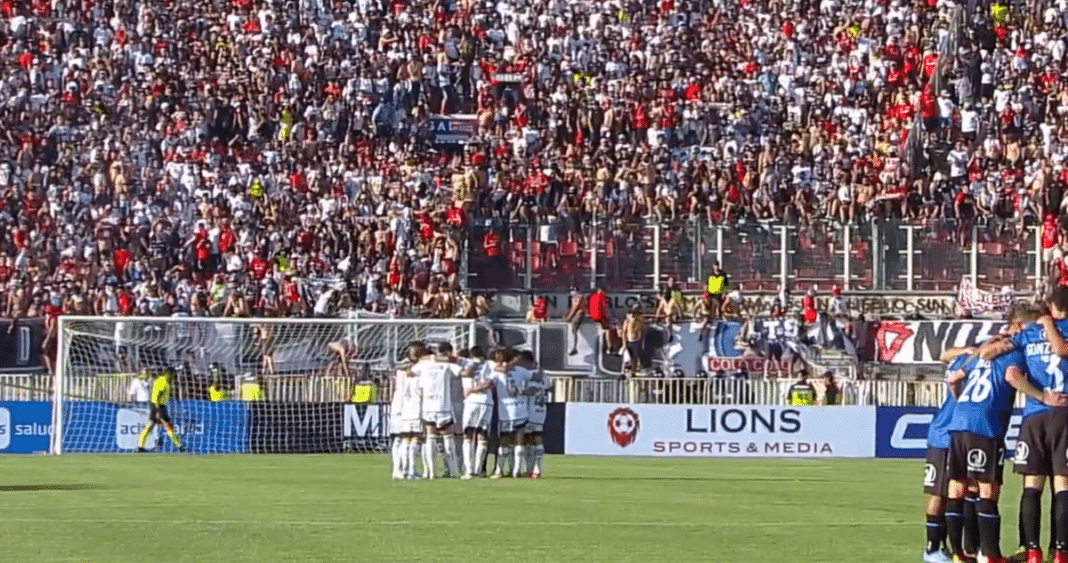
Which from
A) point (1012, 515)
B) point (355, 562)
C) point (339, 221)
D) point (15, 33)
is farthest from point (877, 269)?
point (355, 562)

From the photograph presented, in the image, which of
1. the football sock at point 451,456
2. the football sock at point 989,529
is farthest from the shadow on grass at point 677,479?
the football sock at point 989,529

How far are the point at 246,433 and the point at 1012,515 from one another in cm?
1996

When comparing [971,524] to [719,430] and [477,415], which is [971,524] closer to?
[477,415]

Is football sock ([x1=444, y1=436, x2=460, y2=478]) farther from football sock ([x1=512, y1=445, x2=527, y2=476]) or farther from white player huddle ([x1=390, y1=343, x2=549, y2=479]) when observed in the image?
football sock ([x1=512, y1=445, x2=527, y2=476])

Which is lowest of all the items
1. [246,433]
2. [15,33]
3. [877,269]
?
[246,433]

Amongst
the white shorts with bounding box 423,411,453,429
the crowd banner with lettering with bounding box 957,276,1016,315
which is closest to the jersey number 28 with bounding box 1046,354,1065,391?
the white shorts with bounding box 423,411,453,429

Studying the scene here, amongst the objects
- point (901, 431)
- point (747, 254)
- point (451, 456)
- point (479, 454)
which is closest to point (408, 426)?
point (451, 456)

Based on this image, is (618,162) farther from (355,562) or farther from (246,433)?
(355,562)

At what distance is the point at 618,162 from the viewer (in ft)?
159

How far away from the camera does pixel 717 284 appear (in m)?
44.3

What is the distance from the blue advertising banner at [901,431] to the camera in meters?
39.4

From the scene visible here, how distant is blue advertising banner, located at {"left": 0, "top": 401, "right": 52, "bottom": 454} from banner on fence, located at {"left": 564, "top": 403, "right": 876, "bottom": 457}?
8.85 metres

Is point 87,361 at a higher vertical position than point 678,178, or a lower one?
lower

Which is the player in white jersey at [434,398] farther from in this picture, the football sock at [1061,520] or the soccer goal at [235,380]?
the football sock at [1061,520]
